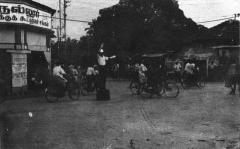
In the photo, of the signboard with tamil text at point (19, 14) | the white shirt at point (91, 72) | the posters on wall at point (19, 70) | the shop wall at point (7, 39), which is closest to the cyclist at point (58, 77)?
the white shirt at point (91, 72)

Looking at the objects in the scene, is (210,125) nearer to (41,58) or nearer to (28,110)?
(28,110)

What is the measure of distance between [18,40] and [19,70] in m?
1.82

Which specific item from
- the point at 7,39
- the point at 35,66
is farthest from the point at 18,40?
the point at 35,66

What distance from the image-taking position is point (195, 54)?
39.2 meters

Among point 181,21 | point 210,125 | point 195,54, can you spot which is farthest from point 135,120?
point 181,21

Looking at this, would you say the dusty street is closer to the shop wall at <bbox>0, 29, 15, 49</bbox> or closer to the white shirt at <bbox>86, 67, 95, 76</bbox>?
the white shirt at <bbox>86, 67, 95, 76</bbox>

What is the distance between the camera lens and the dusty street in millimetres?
7348

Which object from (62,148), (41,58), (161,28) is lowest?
(62,148)

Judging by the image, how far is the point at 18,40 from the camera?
21938mm

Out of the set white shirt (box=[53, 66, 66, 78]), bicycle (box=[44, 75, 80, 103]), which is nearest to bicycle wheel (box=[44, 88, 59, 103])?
bicycle (box=[44, 75, 80, 103])

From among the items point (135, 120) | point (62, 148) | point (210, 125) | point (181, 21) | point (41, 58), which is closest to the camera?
point (62, 148)

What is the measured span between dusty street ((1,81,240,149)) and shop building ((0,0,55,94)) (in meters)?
8.58

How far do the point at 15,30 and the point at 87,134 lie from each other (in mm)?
15234

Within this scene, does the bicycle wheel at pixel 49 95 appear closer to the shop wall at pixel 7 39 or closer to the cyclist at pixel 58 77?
the cyclist at pixel 58 77
